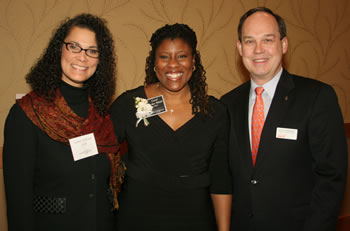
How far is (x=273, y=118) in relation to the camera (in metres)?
2.03

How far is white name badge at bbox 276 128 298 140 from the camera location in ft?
6.44

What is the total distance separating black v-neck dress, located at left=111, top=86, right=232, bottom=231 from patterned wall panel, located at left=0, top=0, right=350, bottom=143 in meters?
1.32

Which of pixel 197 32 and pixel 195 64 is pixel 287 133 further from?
pixel 197 32

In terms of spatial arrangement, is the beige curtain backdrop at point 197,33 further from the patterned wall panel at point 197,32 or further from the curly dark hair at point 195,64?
the curly dark hair at point 195,64

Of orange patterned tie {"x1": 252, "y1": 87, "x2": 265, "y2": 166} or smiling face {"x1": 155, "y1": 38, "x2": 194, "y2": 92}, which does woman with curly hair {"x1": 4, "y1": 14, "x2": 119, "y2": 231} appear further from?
orange patterned tie {"x1": 252, "y1": 87, "x2": 265, "y2": 166}

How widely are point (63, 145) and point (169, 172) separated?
2.43 ft

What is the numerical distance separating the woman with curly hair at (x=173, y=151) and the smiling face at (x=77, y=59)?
0.46m

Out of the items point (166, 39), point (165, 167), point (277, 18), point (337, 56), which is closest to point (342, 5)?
point (337, 56)

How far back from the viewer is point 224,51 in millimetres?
3721

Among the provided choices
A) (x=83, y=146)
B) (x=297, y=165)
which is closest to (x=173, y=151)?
(x=83, y=146)

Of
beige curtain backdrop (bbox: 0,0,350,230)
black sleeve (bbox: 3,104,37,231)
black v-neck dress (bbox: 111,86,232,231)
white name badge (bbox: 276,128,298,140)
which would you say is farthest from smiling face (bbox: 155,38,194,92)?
beige curtain backdrop (bbox: 0,0,350,230)

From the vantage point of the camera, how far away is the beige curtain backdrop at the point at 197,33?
2949 mm

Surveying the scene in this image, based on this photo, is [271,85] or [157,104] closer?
[271,85]

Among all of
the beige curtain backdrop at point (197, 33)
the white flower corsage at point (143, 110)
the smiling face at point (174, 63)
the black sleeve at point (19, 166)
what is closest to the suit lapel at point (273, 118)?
the smiling face at point (174, 63)
